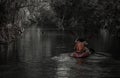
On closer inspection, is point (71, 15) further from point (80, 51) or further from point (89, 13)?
point (80, 51)

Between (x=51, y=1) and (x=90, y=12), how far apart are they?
2496cm

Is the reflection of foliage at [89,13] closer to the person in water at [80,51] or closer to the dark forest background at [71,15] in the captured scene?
the dark forest background at [71,15]

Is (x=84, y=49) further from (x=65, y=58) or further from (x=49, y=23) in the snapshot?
(x=49, y=23)

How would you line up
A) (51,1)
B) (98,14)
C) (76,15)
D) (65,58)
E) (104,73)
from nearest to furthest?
1. (104,73)
2. (65,58)
3. (98,14)
4. (76,15)
5. (51,1)

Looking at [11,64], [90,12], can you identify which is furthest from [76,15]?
[11,64]

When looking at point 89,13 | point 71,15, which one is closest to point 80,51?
point 89,13

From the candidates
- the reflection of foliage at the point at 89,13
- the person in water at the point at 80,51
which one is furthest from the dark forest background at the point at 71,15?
the person in water at the point at 80,51

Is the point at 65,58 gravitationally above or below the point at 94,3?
below

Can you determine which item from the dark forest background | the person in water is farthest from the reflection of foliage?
the person in water

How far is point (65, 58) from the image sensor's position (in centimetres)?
3538

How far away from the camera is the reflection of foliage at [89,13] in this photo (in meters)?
67.1

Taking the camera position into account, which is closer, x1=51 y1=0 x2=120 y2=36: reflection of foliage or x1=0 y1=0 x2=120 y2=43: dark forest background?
x1=0 y1=0 x2=120 y2=43: dark forest background

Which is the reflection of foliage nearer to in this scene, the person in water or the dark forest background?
the dark forest background

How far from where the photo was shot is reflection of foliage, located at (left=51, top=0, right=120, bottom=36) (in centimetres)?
6706
